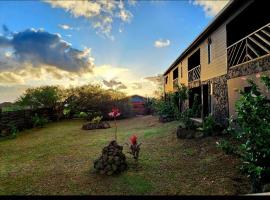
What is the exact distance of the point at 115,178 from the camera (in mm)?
7180

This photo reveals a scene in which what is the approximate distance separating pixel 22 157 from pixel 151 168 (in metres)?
5.94

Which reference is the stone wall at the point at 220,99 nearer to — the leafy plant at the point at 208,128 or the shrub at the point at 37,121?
the leafy plant at the point at 208,128

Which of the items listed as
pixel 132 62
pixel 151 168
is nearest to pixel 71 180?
pixel 151 168

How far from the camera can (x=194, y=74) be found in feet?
59.5

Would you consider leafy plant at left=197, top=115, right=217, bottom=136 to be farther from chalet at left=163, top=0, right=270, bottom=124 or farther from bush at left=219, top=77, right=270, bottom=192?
bush at left=219, top=77, right=270, bottom=192

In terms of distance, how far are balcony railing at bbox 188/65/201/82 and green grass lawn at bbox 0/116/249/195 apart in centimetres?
686

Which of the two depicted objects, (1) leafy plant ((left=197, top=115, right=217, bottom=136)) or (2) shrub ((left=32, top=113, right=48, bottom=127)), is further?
(2) shrub ((left=32, top=113, right=48, bottom=127))

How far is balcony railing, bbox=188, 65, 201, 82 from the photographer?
16784 millimetres

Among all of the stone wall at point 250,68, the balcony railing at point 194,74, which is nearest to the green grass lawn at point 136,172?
the stone wall at point 250,68

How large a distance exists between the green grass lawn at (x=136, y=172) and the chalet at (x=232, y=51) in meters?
2.87

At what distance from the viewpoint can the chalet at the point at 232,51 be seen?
377 inches

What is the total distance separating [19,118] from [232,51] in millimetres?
15442

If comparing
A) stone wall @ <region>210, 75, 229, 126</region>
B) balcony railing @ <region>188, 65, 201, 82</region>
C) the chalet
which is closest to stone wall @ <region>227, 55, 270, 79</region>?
the chalet

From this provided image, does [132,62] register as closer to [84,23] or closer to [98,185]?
[84,23]
